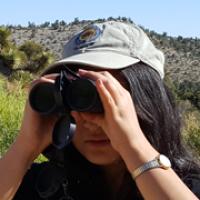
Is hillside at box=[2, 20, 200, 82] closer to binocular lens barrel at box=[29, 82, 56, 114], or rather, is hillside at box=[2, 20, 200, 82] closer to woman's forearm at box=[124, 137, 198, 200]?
binocular lens barrel at box=[29, 82, 56, 114]

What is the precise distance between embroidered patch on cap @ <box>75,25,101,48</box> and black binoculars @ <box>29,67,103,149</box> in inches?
5.5

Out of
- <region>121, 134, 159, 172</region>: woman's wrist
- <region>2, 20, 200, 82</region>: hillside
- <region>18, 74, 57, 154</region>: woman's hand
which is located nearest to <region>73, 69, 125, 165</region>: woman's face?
<region>18, 74, 57, 154</region>: woman's hand

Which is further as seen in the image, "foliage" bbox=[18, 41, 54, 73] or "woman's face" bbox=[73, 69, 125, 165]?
"foliage" bbox=[18, 41, 54, 73]

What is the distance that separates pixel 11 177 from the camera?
2.29 metres

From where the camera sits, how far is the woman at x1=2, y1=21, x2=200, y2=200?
2250 millimetres

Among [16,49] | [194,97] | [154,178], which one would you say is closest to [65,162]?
[154,178]

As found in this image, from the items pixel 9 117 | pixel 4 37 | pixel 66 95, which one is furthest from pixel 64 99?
pixel 4 37

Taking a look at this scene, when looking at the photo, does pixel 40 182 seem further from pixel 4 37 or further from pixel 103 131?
pixel 4 37

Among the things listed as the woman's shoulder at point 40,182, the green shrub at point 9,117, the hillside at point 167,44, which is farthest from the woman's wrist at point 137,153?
the hillside at point 167,44

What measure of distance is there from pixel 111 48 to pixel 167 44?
4064cm

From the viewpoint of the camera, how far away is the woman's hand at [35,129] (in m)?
2.32

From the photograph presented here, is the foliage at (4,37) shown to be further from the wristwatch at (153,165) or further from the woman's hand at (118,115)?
the wristwatch at (153,165)

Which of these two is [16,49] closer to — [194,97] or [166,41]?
[194,97]

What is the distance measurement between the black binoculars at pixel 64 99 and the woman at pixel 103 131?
0.03 metres
